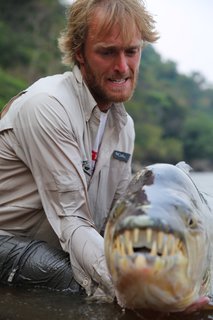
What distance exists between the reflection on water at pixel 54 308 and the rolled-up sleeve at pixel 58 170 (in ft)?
0.51

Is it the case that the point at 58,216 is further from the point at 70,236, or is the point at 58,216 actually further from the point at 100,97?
the point at 100,97

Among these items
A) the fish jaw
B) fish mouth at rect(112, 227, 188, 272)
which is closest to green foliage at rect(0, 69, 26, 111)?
the fish jaw

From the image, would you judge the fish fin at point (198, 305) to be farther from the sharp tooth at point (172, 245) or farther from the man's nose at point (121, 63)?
the man's nose at point (121, 63)

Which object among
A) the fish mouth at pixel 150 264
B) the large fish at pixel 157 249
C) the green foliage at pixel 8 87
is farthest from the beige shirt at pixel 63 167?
the green foliage at pixel 8 87

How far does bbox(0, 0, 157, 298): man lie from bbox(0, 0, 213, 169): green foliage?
1827mm

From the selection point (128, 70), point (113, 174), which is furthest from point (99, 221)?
point (128, 70)

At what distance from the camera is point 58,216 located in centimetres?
356

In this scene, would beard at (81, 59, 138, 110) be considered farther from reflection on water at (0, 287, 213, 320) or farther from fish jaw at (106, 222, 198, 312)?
fish jaw at (106, 222, 198, 312)

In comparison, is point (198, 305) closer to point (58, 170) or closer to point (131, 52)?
point (58, 170)

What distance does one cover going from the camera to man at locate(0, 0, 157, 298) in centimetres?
353

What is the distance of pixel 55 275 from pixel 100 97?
1244mm

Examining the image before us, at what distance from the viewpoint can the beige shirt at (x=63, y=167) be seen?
3.47 metres

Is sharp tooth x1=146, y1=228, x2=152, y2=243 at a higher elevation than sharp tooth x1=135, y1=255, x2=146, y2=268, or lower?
higher

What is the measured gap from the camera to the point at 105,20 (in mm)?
3895
